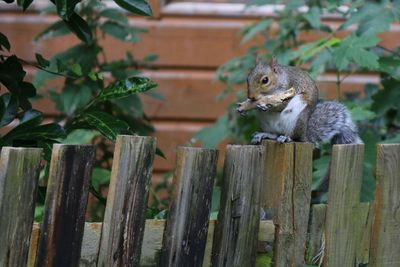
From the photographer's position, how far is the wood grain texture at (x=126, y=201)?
1835 mm

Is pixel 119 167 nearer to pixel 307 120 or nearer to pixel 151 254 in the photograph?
pixel 151 254

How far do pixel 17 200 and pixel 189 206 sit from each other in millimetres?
398

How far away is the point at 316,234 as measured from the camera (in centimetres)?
216

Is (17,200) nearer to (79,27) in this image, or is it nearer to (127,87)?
(127,87)

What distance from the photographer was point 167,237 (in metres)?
1.93

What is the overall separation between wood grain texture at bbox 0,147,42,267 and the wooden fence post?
635 millimetres

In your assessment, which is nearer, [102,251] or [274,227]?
[102,251]

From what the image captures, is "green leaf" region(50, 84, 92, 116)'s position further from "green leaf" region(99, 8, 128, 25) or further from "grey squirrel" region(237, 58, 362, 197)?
"grey squirrel" region(237, 58, 362, 197)

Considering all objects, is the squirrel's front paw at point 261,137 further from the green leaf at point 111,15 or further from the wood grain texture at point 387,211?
the green leaf at point 111,15

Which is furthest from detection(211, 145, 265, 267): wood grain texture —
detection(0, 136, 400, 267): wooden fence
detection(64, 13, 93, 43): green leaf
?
detection(64, 13, 93, 43): green leaf

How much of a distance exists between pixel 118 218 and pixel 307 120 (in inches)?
38.3

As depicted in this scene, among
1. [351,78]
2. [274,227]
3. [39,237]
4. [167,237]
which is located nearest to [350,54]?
[274,227]

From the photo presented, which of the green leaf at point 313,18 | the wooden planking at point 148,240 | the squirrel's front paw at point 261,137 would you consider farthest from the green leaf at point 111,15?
the wooden planking at point 148,240

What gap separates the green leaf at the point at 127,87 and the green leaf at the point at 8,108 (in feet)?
0.80
